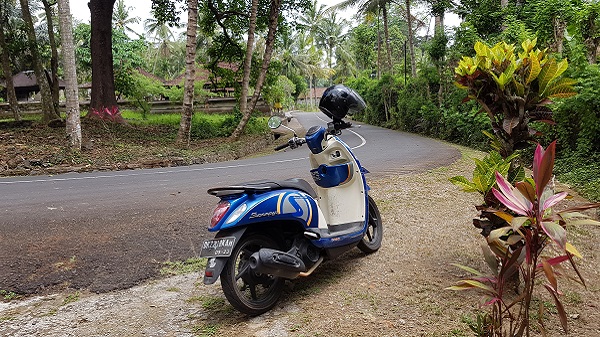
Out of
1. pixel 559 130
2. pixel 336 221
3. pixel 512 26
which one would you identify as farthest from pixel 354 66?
pixel 336 221

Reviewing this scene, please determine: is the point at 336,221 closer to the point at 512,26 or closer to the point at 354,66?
the point at 512,26

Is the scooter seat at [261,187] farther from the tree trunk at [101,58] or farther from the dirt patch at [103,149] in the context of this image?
the tree trunk at [101,58]

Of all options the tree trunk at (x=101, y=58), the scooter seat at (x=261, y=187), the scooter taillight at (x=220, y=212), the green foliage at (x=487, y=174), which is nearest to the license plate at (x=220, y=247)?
the scooter taillight at (x=220, y=212)

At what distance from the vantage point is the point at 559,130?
922 cm

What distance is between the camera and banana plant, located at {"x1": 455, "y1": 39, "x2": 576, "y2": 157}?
326 centimetres

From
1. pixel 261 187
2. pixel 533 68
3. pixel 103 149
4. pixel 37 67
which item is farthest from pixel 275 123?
pixel 37 67

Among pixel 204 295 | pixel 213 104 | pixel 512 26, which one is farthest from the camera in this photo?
pixel 213 104

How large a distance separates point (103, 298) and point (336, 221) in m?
1.93

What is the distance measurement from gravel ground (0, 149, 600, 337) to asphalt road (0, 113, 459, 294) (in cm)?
38

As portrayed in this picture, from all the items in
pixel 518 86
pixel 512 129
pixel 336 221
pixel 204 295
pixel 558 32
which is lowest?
pixel 204 295

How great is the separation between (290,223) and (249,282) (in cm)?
56

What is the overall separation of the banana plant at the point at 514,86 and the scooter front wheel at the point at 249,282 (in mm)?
1941

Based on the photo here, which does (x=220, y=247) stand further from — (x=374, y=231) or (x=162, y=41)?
(x=162, y=41)

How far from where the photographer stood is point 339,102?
379cm
